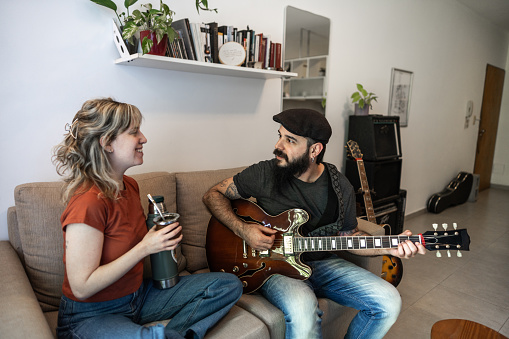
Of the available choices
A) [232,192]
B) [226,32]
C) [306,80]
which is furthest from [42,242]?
[306,80]

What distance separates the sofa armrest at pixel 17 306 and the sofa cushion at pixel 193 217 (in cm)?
72

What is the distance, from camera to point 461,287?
2.55 meters

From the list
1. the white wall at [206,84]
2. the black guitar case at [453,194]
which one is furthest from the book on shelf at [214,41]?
the black guitar case at [453,194]

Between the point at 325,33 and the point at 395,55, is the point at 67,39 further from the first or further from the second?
the point at 395,55

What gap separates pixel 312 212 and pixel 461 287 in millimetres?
1655

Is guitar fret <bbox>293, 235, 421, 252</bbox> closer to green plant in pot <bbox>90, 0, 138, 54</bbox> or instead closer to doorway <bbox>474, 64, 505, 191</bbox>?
green plant in pot <bbox>90, 0, 138, 54</bbox>

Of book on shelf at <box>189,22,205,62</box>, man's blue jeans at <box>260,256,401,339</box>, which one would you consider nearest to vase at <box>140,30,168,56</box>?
book on shelf at <box>189,22,205,62</box>

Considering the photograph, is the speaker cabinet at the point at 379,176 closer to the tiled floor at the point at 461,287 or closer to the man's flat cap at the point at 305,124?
the tiled floor at the point at 461,287

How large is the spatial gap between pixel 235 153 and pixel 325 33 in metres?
1.26

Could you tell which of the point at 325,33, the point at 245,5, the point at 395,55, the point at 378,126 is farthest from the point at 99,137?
the point at 395,55

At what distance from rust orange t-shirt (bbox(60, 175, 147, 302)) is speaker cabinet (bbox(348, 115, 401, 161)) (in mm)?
2187

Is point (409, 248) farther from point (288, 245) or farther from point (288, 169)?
point (288, 169)

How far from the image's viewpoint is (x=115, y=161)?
127 centimetres

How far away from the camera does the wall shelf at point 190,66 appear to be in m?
1.67
